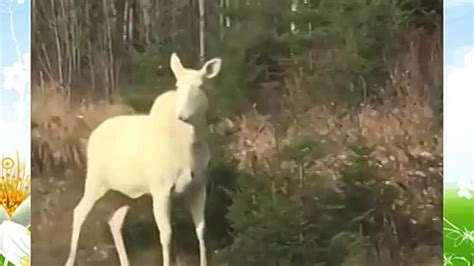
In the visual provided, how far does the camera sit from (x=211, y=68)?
3.03ft

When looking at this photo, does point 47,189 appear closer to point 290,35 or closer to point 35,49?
point 35,49

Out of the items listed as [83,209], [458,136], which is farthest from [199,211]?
[458,136]

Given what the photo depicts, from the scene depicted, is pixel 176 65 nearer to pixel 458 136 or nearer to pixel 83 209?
pixel 83 209

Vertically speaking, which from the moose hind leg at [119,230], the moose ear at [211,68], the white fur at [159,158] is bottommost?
the moose hind leg at [119,230]

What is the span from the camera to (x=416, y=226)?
3.01ft

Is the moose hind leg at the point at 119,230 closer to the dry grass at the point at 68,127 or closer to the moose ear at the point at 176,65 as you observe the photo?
the dry grass at the point at 68,127

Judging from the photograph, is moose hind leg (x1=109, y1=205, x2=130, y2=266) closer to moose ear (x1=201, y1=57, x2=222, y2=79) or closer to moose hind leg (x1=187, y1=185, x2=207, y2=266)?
moose hind leg (x1=187, y1=185, x2=207, y2=266)

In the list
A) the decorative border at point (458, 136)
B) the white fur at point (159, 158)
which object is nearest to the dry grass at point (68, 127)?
the white fur at point (159, 158)

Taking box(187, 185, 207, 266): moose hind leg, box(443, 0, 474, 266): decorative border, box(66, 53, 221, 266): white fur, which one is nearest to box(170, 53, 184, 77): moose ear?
box(66, 53, 221, 266): white fur

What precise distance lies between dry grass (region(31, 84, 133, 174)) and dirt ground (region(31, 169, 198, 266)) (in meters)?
0.02

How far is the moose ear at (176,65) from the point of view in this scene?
3.03ft

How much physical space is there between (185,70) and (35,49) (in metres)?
0.20

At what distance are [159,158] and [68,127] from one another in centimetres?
12

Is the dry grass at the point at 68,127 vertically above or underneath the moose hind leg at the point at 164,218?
above
